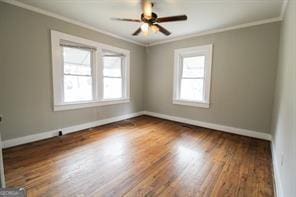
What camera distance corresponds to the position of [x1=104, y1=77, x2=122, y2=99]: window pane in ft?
14.1

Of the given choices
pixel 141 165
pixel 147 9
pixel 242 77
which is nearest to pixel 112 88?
pixel 147 9

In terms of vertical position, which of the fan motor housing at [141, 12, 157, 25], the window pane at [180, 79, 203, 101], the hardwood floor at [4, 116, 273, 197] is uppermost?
the fan motor housing at [141, 12, 157, 25]

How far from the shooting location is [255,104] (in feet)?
10.8

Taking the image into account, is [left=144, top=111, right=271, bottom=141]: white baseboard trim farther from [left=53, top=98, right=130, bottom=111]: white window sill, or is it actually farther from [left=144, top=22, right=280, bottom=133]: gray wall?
[left=53, top=98, right=130, bottom=111]: white window sill

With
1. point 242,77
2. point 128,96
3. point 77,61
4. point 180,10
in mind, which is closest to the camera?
point 180,10

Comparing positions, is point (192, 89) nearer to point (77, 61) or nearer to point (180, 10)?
point (180, 10)

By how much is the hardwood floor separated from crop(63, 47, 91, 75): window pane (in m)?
1.45

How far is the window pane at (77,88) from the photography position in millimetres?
3457

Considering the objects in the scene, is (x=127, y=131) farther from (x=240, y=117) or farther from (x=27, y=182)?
(x=240, y=117)

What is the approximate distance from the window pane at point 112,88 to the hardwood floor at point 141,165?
1.31 m

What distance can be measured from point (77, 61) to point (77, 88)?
63cm

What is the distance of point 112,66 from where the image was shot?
4.40 m

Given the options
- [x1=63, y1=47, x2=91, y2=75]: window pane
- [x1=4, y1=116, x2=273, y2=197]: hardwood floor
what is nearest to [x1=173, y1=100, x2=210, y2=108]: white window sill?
[x1=4, y1=116, x2=273, y2=197]: hardwood floor

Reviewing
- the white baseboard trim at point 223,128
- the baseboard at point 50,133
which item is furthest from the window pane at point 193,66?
the baseboard at point 50,133
